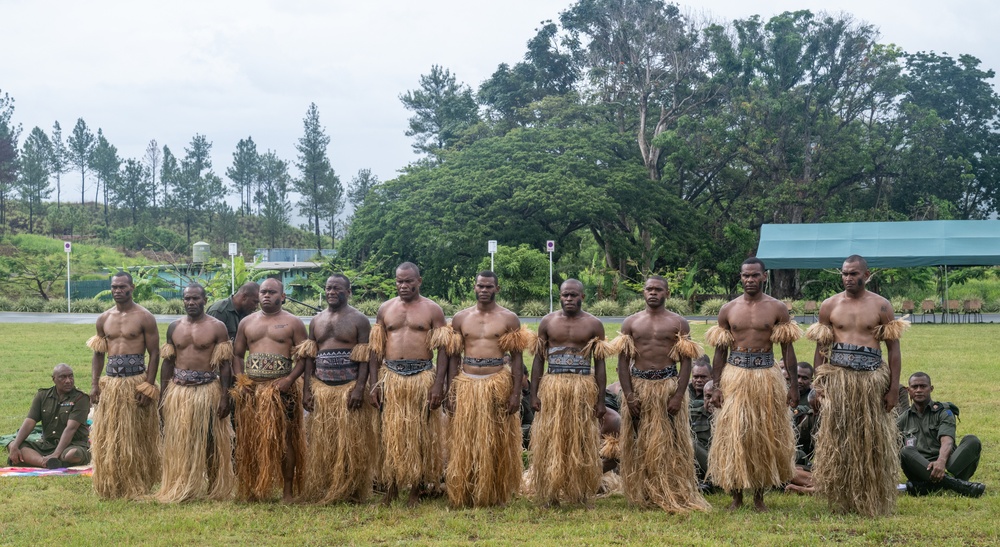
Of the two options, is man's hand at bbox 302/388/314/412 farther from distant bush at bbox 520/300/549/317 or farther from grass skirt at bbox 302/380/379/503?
distant bush at bbox 520/300/549/317

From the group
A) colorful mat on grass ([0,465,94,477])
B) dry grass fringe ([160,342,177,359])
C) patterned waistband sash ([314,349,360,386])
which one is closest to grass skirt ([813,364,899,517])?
patterned waistband sash ([314,349,360,386])

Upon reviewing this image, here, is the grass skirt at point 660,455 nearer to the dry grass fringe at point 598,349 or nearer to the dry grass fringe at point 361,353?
the dry grass fringe at point 598,349

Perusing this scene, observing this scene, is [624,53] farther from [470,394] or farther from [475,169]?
[470,394]

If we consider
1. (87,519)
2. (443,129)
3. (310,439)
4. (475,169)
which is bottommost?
(87,519)

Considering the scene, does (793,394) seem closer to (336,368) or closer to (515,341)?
(515,341)

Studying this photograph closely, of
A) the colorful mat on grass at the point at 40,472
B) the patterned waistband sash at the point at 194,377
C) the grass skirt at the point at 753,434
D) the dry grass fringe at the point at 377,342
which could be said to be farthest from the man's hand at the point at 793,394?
the colorful mat on grass at the point at 40,472

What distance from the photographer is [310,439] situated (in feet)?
22.4

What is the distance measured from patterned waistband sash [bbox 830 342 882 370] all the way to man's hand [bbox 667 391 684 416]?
1051 millimetres

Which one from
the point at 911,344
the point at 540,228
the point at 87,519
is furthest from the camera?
the point at 540,228

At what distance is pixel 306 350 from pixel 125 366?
4.78ft

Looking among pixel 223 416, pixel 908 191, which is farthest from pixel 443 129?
pixel 223 416

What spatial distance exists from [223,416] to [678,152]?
101 ft

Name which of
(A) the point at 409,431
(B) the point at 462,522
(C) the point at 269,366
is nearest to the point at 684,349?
(B) the point at 462,522

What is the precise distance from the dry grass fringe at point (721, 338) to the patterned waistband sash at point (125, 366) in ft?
13.5
